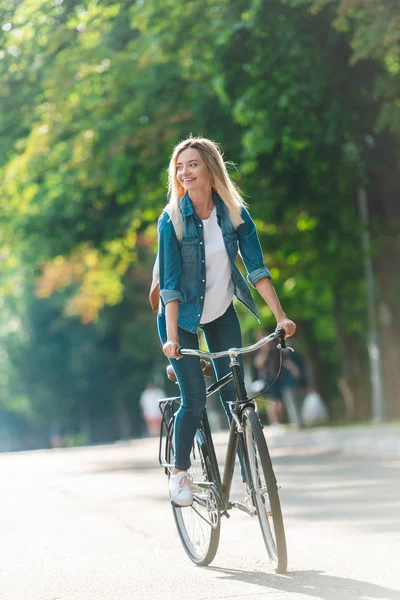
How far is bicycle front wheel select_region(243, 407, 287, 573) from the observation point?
613cm

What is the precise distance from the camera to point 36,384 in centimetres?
6506

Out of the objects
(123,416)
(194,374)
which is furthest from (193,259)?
(123,416)

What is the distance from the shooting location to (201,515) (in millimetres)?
7078

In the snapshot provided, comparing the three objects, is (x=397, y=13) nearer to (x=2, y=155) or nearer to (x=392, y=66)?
(x=392, y=66)

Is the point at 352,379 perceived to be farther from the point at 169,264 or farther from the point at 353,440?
the point at 169,264

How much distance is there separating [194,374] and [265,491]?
800 mm

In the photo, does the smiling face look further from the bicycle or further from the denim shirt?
the bicycle

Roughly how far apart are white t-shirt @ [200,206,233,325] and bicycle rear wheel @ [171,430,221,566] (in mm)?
733

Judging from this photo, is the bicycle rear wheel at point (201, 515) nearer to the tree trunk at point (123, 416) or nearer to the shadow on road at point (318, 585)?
the shadow on road at point (318, 585)

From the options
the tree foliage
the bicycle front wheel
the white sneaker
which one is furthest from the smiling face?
the tree foliage

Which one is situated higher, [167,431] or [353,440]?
[353,440]

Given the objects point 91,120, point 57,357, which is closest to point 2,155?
point 91,120

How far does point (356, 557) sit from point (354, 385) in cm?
2457

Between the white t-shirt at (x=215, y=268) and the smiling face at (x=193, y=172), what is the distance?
14cm
